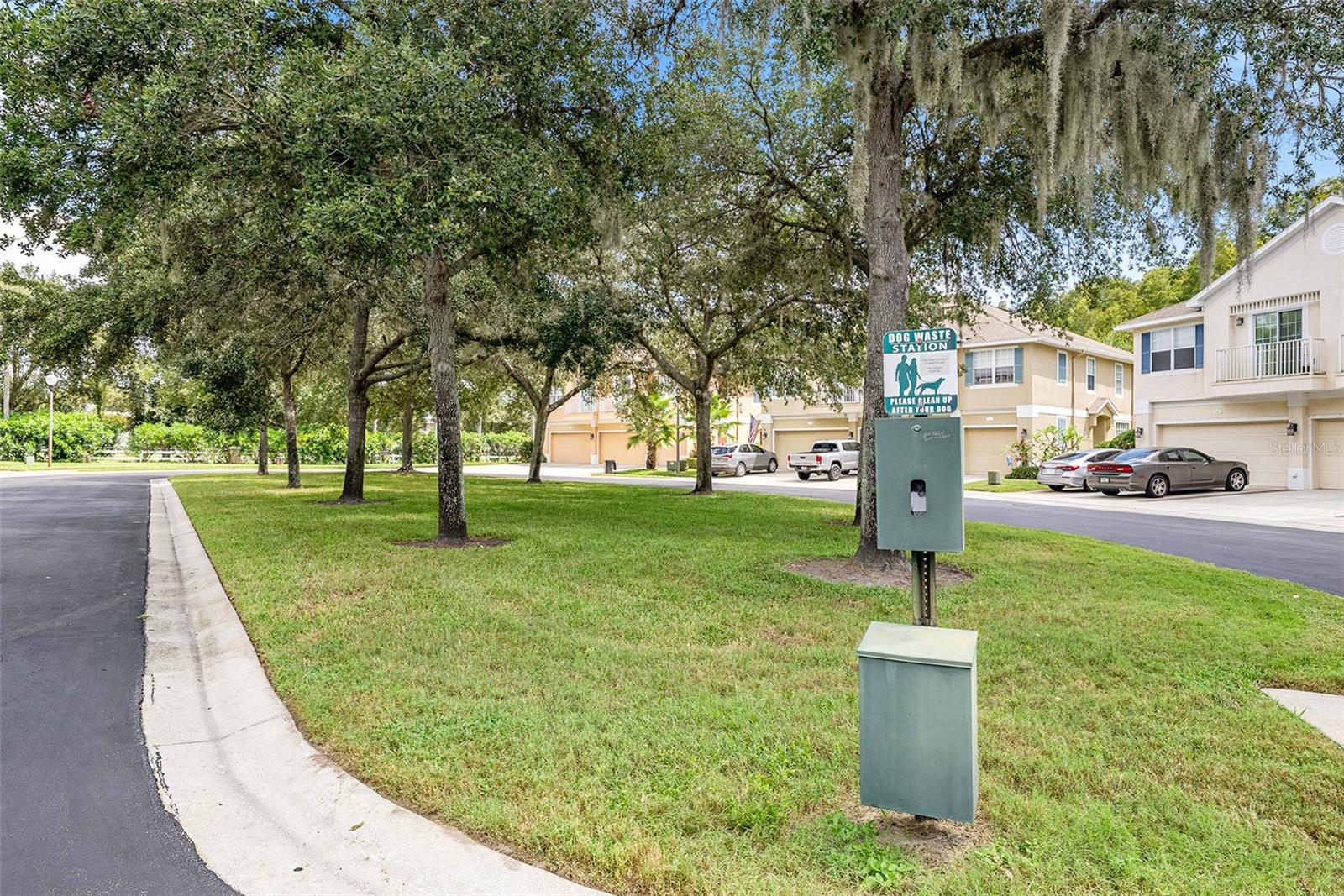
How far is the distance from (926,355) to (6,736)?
5044mm

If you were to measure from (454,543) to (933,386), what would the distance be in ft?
25.2

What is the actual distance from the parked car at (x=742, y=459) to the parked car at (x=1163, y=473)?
14.5 metres

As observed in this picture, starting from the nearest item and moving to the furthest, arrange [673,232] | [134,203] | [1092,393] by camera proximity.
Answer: [134,203] < [673,232] < [1092,393]

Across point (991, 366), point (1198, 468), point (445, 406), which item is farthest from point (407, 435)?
point (1198, 468)

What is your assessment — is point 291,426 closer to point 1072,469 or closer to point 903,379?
point 903,379

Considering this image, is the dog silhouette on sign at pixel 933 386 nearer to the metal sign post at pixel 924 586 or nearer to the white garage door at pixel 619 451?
the metal sign post at pixel 924 586

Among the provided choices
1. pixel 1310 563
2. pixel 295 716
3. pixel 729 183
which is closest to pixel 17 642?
pixel 295 716

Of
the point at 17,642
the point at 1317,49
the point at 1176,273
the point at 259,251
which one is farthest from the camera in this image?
the point at 1176,273

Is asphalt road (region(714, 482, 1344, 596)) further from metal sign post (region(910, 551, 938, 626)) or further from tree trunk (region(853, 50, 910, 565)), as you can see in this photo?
metal sign post (region(910, 551, 938, 626))

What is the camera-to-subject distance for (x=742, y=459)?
109ft

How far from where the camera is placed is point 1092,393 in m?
32.3

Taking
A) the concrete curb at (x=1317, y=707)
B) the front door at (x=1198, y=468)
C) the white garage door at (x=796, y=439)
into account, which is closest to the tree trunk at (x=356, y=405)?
the concrete curb at (x=1317, y=707)

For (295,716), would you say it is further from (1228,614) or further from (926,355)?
(1228,614)


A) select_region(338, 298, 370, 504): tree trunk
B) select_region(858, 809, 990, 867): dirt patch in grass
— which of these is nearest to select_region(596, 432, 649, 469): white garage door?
select_region(338, 298, 370, 504): tree trunk
